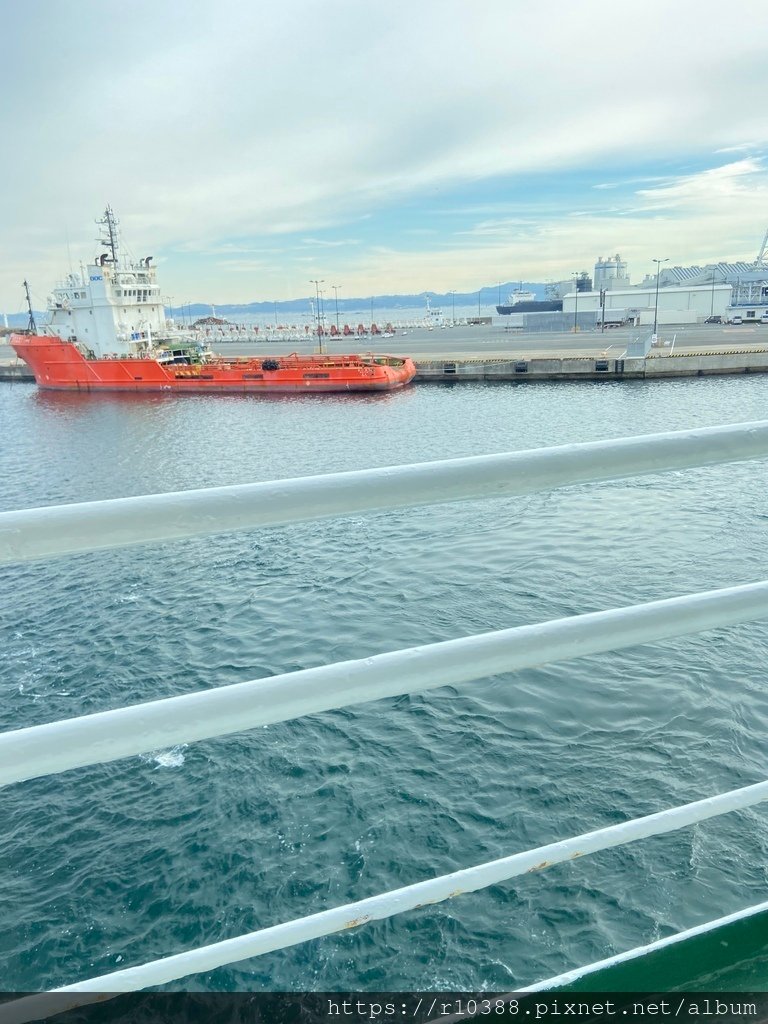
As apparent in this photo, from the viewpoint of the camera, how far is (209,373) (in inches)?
1348

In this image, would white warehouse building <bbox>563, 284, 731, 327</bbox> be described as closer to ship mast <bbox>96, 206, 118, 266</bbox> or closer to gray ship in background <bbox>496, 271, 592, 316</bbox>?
gray ship in background <bbox>496, 271, 592, 316</bbox>

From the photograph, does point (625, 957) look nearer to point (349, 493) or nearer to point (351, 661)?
point (351, 661)

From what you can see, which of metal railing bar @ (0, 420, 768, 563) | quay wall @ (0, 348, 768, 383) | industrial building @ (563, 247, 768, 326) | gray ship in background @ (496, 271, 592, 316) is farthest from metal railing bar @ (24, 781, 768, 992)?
gray ship in background @ (496, 271, 592, 316)

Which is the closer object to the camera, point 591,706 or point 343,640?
point 591,706

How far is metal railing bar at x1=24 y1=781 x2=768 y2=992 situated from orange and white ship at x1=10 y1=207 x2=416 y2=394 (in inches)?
1248

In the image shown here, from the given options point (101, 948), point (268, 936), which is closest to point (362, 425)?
point (101, 948)

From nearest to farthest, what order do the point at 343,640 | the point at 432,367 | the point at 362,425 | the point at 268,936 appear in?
the point at 268,936 → the point at 343,640 → the point at 362,425 → the point at 432,367

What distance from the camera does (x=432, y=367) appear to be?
36438 mm

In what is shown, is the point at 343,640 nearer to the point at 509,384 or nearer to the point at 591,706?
the point at 591,706

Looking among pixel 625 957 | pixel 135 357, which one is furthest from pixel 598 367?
pixel 625 957

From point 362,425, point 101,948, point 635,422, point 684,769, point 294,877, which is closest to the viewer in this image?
point 101,948

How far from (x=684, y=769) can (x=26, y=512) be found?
16.2 feet

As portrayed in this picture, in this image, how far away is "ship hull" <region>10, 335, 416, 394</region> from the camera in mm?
32531

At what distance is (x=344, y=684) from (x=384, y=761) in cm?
455
